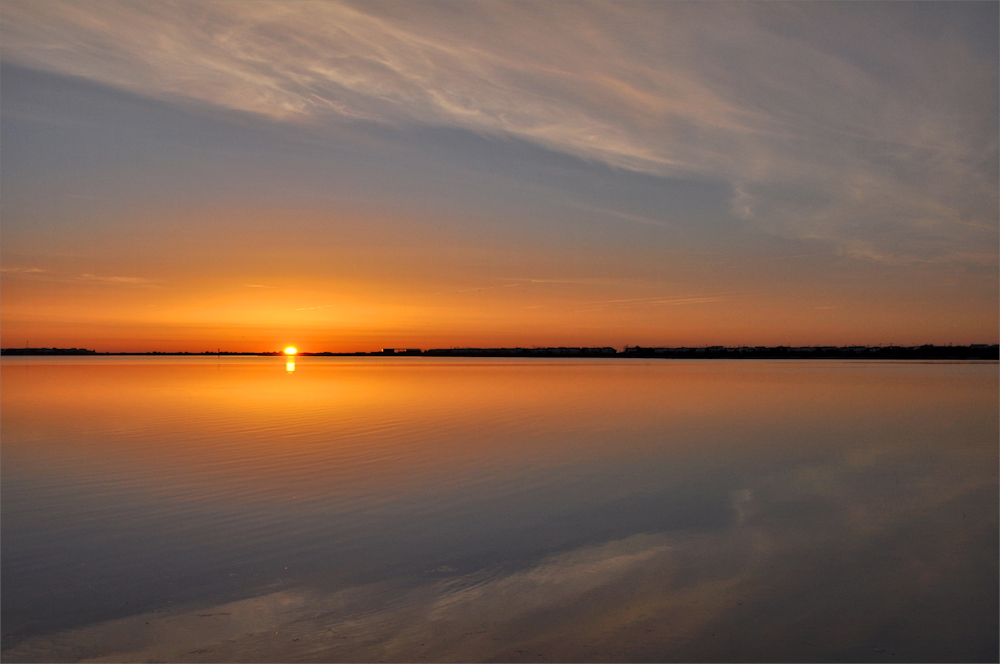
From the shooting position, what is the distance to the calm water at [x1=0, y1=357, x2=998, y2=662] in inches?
203

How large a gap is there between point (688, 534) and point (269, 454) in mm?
8509

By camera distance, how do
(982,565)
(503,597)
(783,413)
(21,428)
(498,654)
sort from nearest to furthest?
(498,654) → (503,597) → (982,565) → (21,428) → (783,413)

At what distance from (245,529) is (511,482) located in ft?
14.0

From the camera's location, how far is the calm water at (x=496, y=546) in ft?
16.9

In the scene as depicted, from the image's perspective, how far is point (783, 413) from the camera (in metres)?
21.9

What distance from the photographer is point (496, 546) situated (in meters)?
7.46

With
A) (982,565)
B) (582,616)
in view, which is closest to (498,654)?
(582,616)

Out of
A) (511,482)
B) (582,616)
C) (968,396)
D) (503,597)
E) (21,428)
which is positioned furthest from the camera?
(968,396)

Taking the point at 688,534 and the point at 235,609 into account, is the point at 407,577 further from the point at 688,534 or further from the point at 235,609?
the point at 688,534

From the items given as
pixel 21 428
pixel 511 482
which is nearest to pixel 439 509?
pixel 511 482

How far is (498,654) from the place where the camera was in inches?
191

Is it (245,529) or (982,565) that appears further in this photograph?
(245,529)

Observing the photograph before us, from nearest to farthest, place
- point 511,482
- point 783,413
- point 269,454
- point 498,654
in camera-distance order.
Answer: point 498,654 < point 511,482 < point 269,454 < point 783,413

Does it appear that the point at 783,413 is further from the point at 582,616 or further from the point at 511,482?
the point at 582,616
